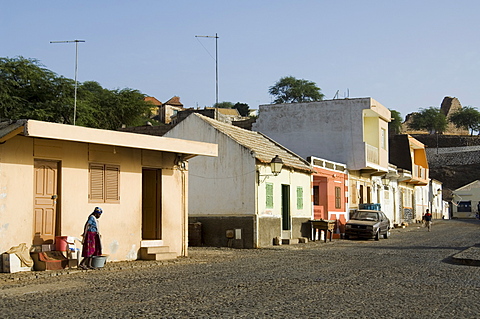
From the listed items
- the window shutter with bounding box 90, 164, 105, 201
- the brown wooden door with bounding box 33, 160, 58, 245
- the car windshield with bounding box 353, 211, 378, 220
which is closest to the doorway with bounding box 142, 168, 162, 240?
the window shutter with bounding box 90, 164, 105, 201

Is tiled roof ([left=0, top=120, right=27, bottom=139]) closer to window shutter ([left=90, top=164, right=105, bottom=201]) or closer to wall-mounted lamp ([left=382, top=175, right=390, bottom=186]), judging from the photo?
window shutter ([left=90, top=164, right=105, bottom=201])

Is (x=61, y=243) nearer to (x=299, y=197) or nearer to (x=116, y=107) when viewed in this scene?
(x=299, y=197)

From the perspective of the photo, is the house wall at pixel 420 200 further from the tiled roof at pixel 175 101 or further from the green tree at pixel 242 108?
the tiled roof at pixel 175 101

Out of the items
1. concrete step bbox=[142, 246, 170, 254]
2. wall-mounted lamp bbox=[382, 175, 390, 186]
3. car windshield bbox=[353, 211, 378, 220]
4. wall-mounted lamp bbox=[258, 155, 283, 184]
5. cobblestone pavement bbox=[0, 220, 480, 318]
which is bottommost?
cobblestone pavement bbox=[0, 220, 480, 318]

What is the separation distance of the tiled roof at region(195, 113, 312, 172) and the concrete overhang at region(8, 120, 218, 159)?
5.59 m

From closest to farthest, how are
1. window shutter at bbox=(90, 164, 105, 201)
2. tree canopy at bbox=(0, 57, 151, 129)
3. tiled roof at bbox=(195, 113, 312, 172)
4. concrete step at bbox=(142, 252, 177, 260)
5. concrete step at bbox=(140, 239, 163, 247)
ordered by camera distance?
window shutter at bbox=(90, 164, 105, 201), concrete step at bbox=(142, 252, 177, 260), concrete step at bbox=(140, 239, 163, 247), tiled roof at bbox=(195, 113, 312, 172), tree canopy at bbox=(0, 57, 151, 129)

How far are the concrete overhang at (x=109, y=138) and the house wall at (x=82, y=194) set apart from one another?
75cm

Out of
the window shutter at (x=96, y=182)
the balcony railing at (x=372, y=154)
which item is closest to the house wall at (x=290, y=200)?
the balcony railing at (x=372, y=154)

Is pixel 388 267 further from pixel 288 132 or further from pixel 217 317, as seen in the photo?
pixel 288 132

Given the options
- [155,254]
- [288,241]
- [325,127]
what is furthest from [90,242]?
[325,127]

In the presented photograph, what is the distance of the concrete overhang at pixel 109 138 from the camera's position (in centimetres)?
1362

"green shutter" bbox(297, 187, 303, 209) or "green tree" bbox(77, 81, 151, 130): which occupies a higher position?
"green tree" bbox(77, 81, 151, 130)

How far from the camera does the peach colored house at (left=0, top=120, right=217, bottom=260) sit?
14.1 metres

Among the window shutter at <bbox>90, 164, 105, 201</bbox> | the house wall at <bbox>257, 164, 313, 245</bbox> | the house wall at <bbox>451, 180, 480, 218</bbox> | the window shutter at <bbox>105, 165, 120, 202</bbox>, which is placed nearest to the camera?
the window shutter at <bbox>90, 164, 105, 201</bbox>
